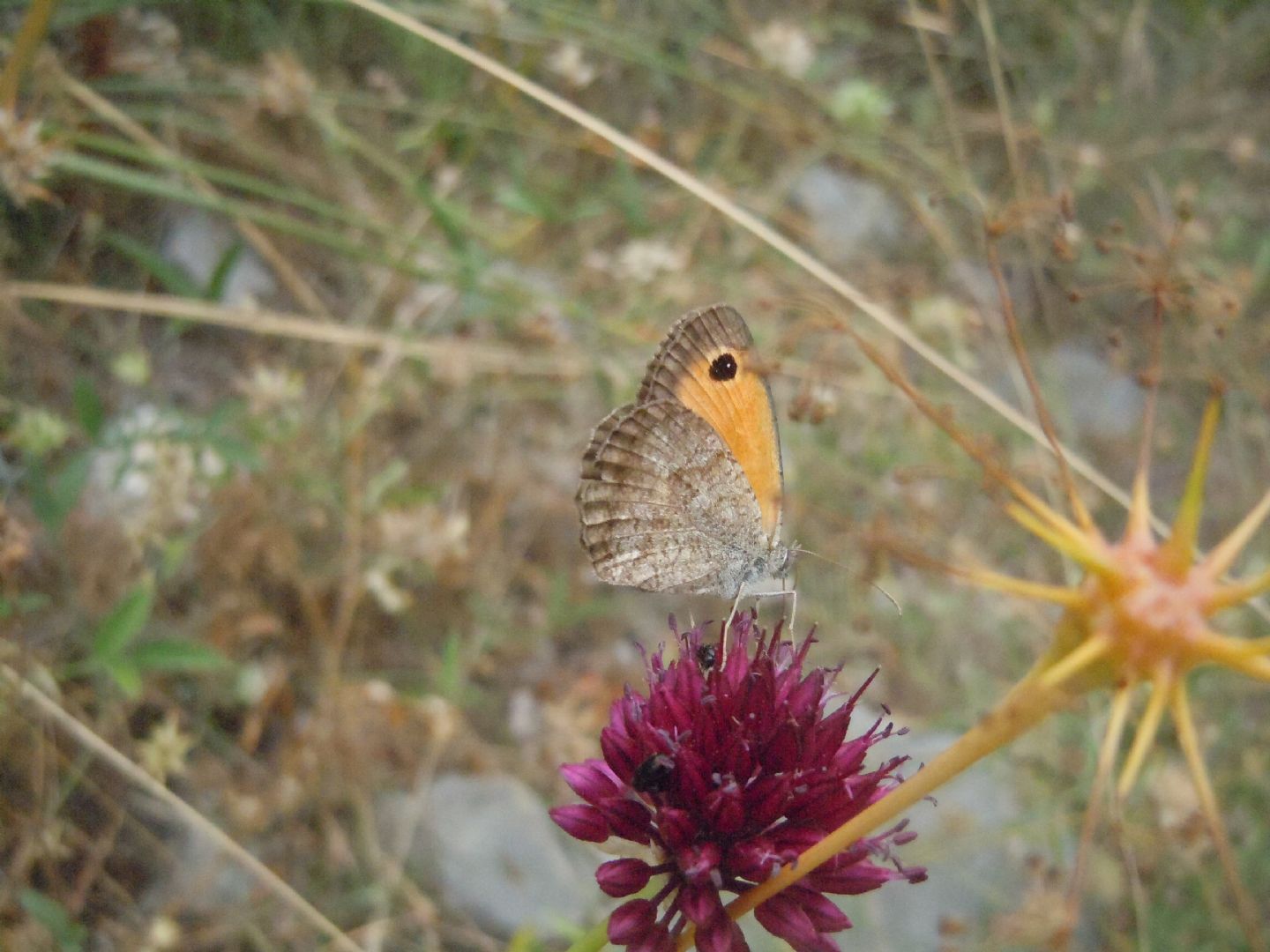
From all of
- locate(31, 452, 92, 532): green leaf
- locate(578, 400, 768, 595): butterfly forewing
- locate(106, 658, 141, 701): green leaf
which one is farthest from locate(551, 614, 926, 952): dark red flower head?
locate(31, 452, 92, 532): green leaf

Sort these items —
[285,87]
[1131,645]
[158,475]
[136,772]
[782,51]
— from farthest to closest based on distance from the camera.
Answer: [782,51]
[285,87]
[158,475]
[136,772]
[1131,645]

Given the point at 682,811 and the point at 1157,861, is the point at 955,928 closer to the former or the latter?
the point at 1157,861

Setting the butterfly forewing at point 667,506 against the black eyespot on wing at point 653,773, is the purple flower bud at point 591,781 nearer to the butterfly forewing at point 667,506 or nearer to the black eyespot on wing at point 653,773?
the black eyespot on wing at point 653,773

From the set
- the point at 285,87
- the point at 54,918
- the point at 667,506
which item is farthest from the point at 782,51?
the point at 54,918

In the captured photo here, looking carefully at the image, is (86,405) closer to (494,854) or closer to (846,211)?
(494,854)

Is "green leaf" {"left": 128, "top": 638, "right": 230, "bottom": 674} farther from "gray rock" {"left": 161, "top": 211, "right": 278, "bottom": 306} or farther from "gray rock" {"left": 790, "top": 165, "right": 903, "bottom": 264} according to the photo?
"gray rock" {"left": 790, "top": 165, "right": 903, "bottom": 264}

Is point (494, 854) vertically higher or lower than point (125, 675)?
higher

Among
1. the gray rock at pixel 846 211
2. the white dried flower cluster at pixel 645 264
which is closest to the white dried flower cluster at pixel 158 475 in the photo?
the white dried flower cluster at pixel 645 264
